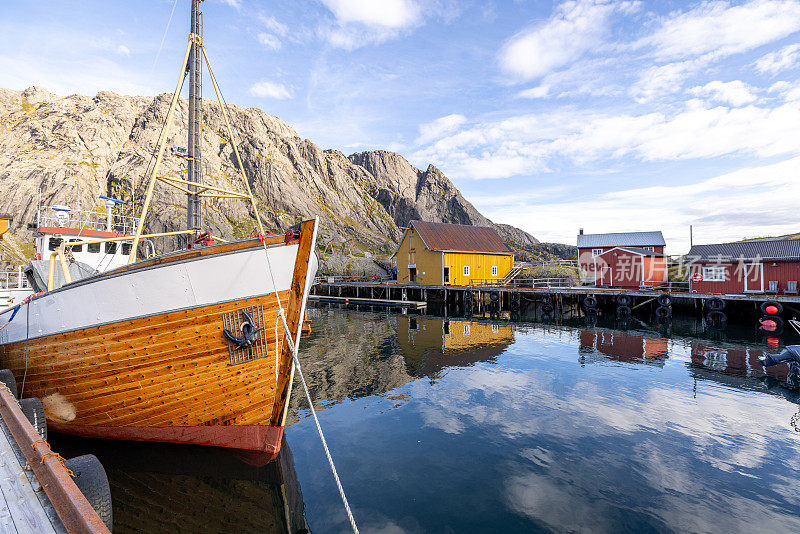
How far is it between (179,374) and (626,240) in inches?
1915

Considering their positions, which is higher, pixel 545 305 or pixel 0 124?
pixel 0 124

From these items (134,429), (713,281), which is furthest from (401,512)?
(713,281)

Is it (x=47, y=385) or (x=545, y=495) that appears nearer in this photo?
(x=545, y=495)

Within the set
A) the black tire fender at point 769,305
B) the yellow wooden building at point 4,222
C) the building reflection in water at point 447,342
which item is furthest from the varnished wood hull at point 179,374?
the black tire fender at point 769,305

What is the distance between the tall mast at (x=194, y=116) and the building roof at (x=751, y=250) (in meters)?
36.8

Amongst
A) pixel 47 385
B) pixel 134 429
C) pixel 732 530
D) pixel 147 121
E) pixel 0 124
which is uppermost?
pixel 147 121

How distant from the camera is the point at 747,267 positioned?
27859 millimetres

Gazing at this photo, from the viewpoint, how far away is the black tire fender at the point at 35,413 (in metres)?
6.86

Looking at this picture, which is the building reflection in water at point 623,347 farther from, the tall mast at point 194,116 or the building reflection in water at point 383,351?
the tall mast at point 194,116

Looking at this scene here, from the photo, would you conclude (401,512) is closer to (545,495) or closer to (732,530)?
(545,495)

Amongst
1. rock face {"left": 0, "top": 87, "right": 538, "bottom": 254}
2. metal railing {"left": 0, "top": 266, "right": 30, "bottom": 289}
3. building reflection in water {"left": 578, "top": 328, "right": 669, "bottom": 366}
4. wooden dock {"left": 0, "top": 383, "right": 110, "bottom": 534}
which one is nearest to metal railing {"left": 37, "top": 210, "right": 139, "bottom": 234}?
metal railing {"left": 0, "top": 266, "right": 30, "bottom": 289}

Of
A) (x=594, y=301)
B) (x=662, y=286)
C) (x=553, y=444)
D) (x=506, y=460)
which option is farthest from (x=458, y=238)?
(x=506, y=460)

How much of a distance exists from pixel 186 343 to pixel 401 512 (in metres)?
5.00

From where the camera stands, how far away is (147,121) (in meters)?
86.9
